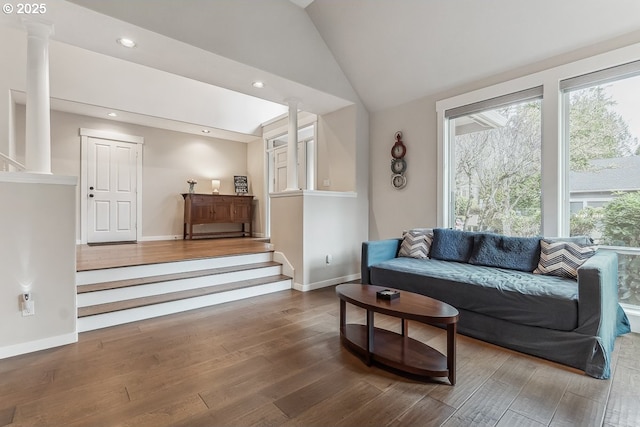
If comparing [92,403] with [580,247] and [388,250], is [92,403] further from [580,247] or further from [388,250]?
[580,247]

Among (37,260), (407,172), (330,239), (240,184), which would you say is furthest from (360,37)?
(240,184)

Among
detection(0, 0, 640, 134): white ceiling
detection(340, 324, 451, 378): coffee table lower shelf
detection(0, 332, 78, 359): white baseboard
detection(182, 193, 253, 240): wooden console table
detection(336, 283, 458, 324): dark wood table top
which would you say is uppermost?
detection(0, 0, 640, 134): white ceiling

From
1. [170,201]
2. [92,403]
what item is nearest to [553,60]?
[92,403]

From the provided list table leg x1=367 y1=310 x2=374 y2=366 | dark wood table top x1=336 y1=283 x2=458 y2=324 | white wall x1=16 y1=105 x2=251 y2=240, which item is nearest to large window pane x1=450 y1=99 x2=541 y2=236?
dark wood table top x1=336 y1=283 x2=458 y2=324

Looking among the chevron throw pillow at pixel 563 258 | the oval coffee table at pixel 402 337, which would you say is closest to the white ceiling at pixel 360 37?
the chevron throw pillow at pixel 563 258

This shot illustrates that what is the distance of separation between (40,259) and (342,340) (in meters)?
2.45

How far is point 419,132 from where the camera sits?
4.02m

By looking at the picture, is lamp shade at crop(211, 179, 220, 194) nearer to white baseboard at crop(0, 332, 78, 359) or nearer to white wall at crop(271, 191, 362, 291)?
white wall at crop(271, 191, 362, 291)

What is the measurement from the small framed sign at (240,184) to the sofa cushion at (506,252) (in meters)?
5.29

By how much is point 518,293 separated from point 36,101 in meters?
4.08

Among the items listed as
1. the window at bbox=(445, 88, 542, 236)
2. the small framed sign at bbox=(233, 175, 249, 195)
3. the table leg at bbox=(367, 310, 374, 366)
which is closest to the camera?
the table leg at bbox=(367, 310, 374, 366)

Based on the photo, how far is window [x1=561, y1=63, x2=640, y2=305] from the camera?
258cm

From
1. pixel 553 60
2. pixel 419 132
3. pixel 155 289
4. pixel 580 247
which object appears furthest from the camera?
pixel 419 132

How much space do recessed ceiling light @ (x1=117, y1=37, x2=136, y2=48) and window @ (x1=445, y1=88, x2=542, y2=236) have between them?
354cm
